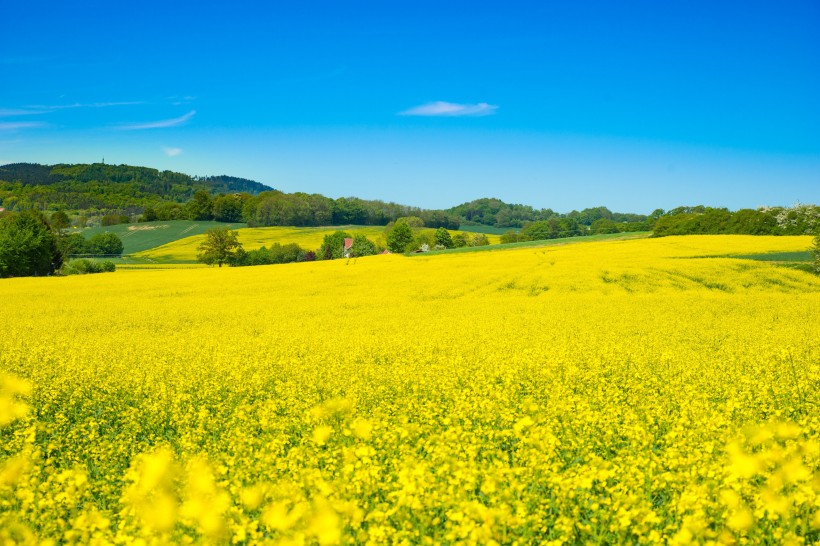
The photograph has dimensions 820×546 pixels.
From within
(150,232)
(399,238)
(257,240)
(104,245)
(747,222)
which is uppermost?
(747,222)

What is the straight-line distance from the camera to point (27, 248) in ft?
155

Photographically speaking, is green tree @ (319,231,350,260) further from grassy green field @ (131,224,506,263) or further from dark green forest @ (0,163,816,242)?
dark green forest @ (0,163,816,242)

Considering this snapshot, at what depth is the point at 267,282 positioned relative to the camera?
3297 centimetres

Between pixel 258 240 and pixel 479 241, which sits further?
pixel 258 240

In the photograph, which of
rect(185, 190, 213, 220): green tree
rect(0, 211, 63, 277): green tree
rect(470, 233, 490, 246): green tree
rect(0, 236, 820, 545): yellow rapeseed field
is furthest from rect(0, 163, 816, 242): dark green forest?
rect(0, 211, 63, 277): green tree

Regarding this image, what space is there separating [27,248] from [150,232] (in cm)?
6482

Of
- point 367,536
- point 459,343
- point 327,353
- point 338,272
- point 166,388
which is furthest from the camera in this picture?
point 338,272

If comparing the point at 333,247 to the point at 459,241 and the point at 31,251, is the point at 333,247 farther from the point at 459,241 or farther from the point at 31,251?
the point at 31,251

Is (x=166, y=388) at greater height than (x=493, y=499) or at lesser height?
lesser

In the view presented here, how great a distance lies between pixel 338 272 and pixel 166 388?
25.4m

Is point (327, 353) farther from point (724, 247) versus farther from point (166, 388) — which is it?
point (724, 247)

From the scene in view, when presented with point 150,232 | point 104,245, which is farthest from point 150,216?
point 104,245

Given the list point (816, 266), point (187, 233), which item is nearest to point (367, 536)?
point (816, 266)

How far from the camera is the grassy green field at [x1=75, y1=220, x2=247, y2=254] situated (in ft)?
333
